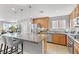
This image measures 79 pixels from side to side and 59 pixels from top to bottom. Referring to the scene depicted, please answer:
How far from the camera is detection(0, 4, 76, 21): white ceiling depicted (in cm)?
158

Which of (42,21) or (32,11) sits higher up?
(32,11)

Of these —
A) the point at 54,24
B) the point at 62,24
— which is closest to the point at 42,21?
the point at 54,24

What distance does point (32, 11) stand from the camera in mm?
1710

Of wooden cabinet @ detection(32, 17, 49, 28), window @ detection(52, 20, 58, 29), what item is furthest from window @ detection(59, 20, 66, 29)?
wooden cabinet @ detection(32, 17, 49, 28)

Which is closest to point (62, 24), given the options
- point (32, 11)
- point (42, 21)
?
point (42, 21)

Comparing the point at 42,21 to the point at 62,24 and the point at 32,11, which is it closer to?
the point at 32,11

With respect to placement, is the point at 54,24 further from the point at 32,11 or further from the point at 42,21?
the point at 32,11

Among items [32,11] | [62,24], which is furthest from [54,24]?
[32,11]

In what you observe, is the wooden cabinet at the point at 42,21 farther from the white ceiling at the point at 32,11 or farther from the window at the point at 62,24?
the window at the point at 62,24
